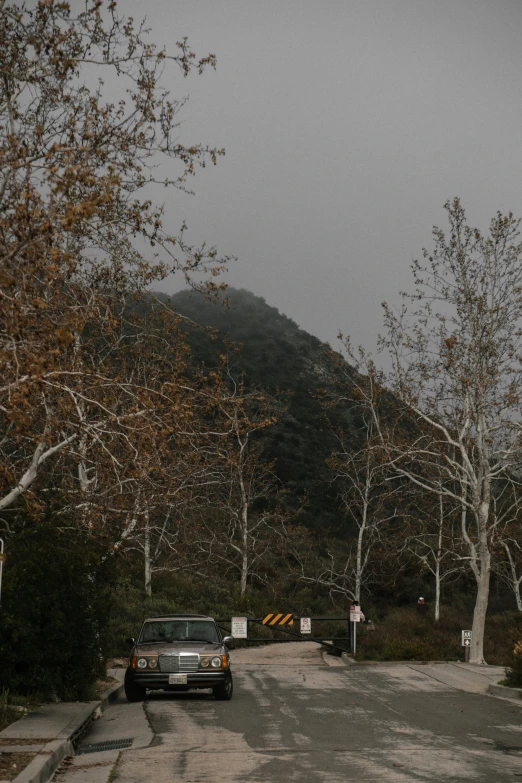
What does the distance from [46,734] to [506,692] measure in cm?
1032

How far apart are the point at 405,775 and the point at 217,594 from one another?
101 feet

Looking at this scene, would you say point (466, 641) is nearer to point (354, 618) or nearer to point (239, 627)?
point (354, 618)

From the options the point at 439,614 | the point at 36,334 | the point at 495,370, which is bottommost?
the point at 439,614

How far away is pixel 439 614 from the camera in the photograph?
4462 centimetres

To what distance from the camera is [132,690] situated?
650 inches

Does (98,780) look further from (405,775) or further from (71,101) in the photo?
(71,101)

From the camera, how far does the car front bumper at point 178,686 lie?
16078mm

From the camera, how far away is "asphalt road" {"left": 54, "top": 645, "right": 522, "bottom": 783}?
30.9 feet

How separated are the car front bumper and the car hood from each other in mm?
350

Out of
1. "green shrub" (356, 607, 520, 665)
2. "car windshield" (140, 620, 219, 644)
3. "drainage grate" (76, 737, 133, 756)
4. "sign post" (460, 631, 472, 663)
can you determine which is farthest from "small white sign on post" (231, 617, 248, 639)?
"drainage grate" (76, 737, 133, 756)

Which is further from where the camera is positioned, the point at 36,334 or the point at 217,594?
the point at 217,594

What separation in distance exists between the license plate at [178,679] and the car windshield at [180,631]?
0.84 m

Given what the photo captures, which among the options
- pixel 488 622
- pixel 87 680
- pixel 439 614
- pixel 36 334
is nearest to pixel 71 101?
pixel 36 334

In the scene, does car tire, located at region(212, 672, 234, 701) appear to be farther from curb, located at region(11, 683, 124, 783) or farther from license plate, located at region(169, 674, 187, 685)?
curb, located at region(11, 683, 124, 783)
